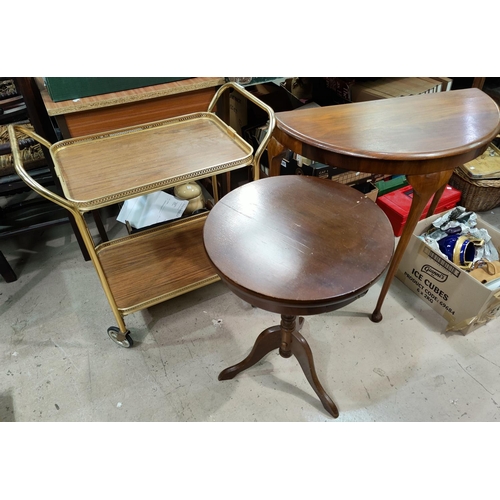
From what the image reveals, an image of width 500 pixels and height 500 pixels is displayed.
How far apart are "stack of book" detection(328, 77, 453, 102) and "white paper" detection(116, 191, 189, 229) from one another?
116 centimetres

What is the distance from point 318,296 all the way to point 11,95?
1476 millimetres

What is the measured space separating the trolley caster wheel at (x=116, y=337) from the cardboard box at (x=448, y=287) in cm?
Result: 122

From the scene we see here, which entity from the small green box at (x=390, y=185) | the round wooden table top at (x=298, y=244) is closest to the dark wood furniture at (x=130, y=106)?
the round wooden table top at (x=298, y=244)

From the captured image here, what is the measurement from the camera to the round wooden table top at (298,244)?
2.70ft

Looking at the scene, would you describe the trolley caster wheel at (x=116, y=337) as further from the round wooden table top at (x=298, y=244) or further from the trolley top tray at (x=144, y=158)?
the round wooden table top at (x=298, y=244)

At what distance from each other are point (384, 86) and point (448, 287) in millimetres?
1238

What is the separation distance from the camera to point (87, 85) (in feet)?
4.36

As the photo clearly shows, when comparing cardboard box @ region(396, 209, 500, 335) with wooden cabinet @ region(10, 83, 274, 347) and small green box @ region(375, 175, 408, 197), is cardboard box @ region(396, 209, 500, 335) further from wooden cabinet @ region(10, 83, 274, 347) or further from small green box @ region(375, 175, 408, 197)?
wooden cabinet @ region(10, 83, 274, 347)

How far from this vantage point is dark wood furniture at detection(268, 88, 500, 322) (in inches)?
41.3

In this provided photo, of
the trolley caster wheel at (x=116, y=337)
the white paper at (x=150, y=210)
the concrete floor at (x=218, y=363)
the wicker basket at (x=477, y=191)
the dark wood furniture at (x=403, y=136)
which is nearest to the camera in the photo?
the dark wood furniture at (x=403, y=136)

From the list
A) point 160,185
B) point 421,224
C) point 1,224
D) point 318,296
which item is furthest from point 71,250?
point 421,224

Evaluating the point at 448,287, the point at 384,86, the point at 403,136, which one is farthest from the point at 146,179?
the point at 384,86

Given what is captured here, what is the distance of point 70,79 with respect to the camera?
130 cm

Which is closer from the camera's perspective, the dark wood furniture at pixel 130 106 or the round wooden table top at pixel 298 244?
the round wooden table top at pixel 298 244
